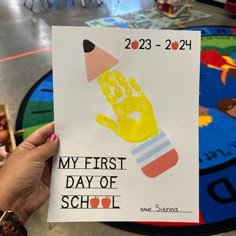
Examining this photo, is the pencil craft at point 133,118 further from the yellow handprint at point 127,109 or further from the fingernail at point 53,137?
the fingernail at point 53,137

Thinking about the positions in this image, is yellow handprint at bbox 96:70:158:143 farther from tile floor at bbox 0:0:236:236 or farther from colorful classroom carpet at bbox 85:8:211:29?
colorful classroom carpet at bbox 85:8:211:29

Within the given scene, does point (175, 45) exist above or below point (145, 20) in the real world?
above

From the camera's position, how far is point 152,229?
180 cm

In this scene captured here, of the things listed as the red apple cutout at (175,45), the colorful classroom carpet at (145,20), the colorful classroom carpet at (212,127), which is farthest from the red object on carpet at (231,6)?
the red apple cutout at (175,45)

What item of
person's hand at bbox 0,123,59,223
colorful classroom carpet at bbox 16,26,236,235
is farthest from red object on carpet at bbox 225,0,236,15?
Result: person's hand at bbox 0,123,59,223

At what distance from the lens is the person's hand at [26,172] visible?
0.98m

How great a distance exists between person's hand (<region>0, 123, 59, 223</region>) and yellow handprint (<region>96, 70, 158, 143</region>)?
0.19 metres

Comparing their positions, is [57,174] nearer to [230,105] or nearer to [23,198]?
[23,198]

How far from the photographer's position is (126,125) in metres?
0.97

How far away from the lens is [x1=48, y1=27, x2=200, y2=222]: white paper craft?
93cm

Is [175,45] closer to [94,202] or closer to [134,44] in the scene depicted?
[134,44]

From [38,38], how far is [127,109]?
3557 millimetres

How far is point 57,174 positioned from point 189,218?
0.42 m

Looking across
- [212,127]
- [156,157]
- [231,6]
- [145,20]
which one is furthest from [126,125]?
[231,6]
